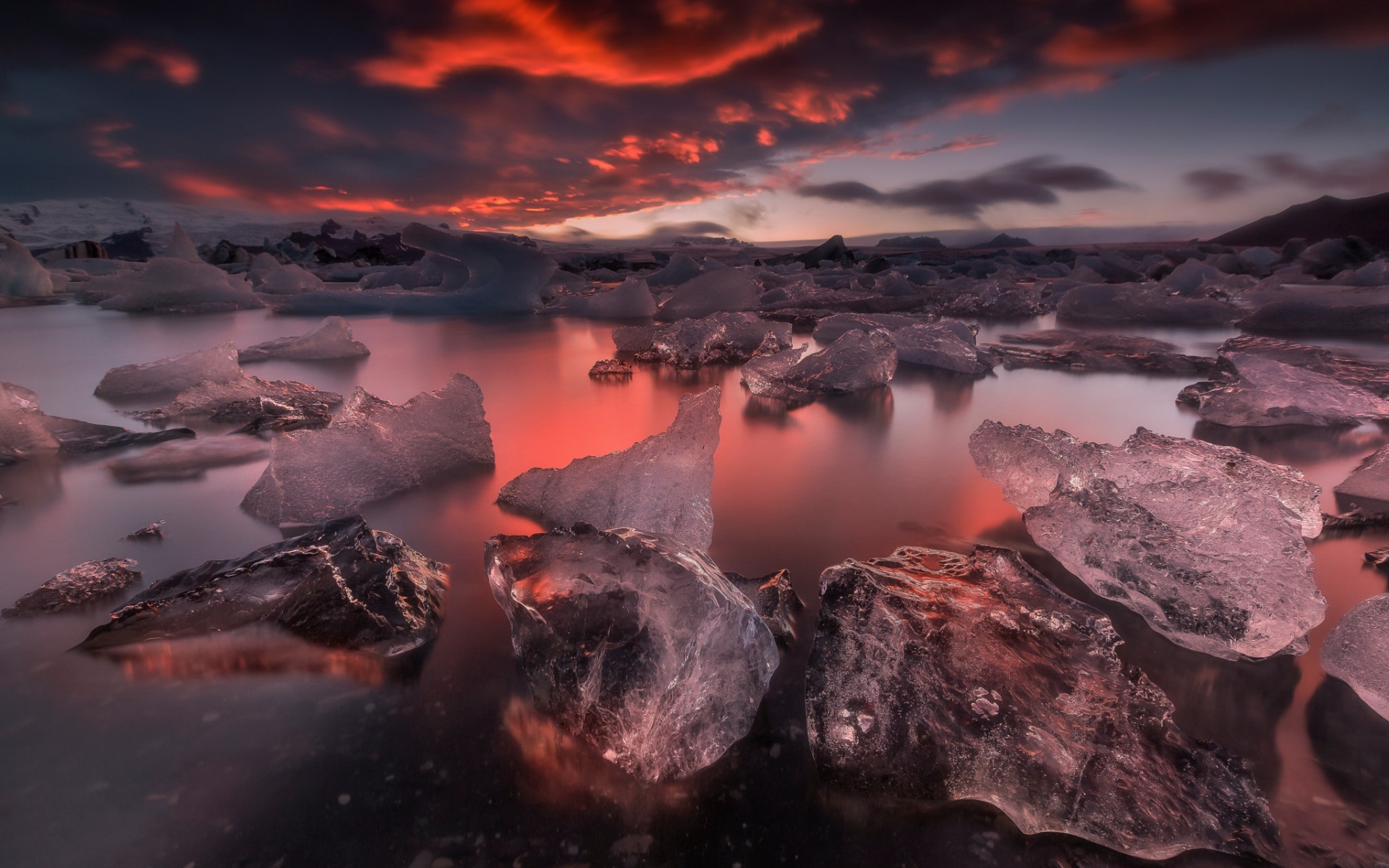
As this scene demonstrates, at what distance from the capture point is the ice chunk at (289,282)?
25.0 ft

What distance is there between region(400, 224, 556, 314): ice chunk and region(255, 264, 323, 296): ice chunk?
2.42 metres

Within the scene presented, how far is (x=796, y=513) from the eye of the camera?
1229 millimetres

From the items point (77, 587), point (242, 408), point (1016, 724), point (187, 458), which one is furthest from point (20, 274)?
point (1016, 724)

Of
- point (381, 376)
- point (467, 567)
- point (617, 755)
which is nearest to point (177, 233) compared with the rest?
point (381, 376)

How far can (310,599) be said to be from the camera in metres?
0.83

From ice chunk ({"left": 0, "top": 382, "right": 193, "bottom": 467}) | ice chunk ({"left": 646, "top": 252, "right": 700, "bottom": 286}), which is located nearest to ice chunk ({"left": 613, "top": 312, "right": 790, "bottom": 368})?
ice chunk ({"left": 0, "top": 382, "right": 193, "bottom": 467})

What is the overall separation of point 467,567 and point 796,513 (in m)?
0.63

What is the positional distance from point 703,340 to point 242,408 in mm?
1938

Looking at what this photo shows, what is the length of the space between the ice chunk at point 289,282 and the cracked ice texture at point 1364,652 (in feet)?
29.7

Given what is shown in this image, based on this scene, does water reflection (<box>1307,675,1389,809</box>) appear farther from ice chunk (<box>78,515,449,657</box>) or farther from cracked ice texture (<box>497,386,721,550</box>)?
ice chunk (<box>78,515,449,657</box>)

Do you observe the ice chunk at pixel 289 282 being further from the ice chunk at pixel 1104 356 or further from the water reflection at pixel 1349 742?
the water reflection at pixel 1349 742

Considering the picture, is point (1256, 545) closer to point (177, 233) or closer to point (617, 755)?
point (617, 755)

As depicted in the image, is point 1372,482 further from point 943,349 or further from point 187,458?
point 187,458

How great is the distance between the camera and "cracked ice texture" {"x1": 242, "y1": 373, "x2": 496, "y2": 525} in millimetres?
1192
